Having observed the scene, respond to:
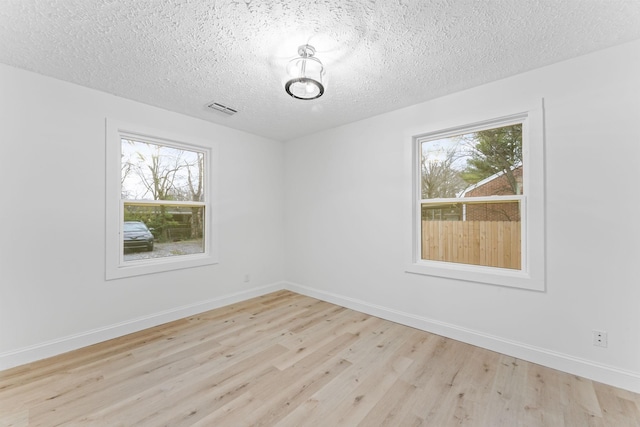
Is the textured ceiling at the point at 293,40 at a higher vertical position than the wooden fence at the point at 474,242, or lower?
higher

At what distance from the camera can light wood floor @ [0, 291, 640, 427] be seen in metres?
1.68

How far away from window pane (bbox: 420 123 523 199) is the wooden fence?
32cm

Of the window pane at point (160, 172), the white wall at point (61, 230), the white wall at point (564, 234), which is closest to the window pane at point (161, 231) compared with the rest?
the window pane at point (160, 172)

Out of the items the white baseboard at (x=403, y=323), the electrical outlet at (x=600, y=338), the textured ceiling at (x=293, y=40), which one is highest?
the textured ceiling at (x=293, y=40)

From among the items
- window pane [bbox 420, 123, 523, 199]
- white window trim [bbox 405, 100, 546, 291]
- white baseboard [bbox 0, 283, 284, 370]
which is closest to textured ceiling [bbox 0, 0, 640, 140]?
white window trim [bbox 405, 100, 546, 291]

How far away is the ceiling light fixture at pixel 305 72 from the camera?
76.4 inches

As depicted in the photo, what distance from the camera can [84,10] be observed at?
1.66 m

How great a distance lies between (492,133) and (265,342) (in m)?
3.11

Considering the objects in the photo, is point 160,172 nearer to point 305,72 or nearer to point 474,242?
point 305,72

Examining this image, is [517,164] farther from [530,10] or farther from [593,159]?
[530,10]

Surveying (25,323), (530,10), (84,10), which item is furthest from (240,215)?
(530,10)

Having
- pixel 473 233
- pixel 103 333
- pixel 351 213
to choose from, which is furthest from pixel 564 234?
pixel 103 333

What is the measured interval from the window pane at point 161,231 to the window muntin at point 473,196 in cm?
293

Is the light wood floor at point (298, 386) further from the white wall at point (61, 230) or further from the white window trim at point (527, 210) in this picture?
the white window trim at point (527, 210)
